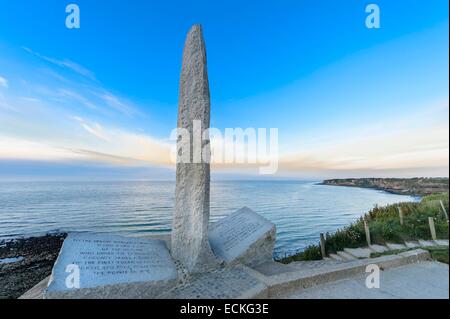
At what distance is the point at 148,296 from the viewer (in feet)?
13.2

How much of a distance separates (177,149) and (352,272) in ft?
14.8

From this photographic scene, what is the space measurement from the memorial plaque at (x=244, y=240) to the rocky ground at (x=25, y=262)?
5.15 m

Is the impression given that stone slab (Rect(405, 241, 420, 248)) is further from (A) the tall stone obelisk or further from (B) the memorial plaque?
(A) the tall stone obelisk

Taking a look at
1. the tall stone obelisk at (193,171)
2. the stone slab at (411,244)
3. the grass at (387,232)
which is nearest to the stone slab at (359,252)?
the grass at (387,232)

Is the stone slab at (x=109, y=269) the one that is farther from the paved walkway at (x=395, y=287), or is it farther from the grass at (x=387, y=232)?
the grass at (x=387, y=232)

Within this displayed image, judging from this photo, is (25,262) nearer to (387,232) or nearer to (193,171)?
(193,171)

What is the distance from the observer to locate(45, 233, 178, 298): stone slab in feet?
11.9

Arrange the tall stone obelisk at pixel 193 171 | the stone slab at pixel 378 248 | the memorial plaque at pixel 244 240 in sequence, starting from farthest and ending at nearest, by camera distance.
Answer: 1. the stone slab at pixel 378 248
2. the memorial plaque at pixel 244 240
3. the tall stone obelisk at pixel 193 171

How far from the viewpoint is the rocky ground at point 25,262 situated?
20.6 feet

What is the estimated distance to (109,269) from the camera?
4.08m

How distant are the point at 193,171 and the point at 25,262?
7.22 meters
